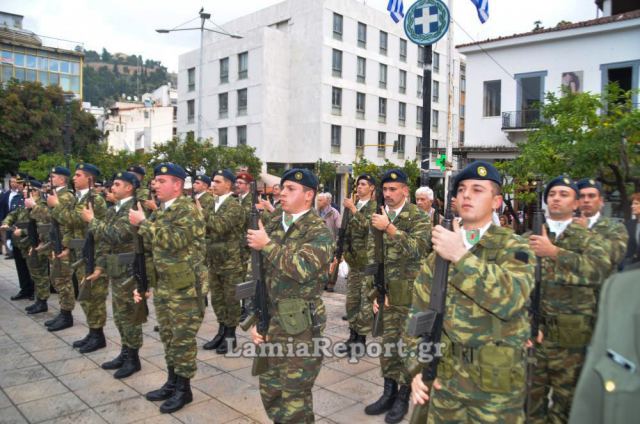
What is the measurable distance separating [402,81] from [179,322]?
39795mm

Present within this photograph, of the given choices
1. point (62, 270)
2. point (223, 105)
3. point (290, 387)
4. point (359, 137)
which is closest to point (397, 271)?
point (290, 387)

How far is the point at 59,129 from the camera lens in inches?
1159

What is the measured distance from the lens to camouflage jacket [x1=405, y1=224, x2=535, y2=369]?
2637 millimetres

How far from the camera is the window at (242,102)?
37.2 m

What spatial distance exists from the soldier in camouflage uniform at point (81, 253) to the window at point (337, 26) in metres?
31.7

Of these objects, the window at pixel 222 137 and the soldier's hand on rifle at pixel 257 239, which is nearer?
the soldier's hand on rifle at pixel 257 239

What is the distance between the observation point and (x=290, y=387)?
3846mm

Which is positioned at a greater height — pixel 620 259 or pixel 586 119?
pixel 586 119

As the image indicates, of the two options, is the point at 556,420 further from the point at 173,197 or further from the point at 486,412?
the point at 173,197

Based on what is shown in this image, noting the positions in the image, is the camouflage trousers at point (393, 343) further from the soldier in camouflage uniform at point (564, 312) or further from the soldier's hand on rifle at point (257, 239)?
the soldier's hand on rifle at point (257, 239)

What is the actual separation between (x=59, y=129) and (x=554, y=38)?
26992 mm

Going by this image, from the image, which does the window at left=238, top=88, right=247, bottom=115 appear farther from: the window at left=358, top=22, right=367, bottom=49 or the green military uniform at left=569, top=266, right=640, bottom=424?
the green military uniform at left=569, top=266, right=640, bottom=424

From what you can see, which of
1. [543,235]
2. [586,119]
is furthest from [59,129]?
[543,235]

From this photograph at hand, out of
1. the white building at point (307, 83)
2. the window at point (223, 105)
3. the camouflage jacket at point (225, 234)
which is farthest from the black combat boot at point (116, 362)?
the window at point (223, 105)
